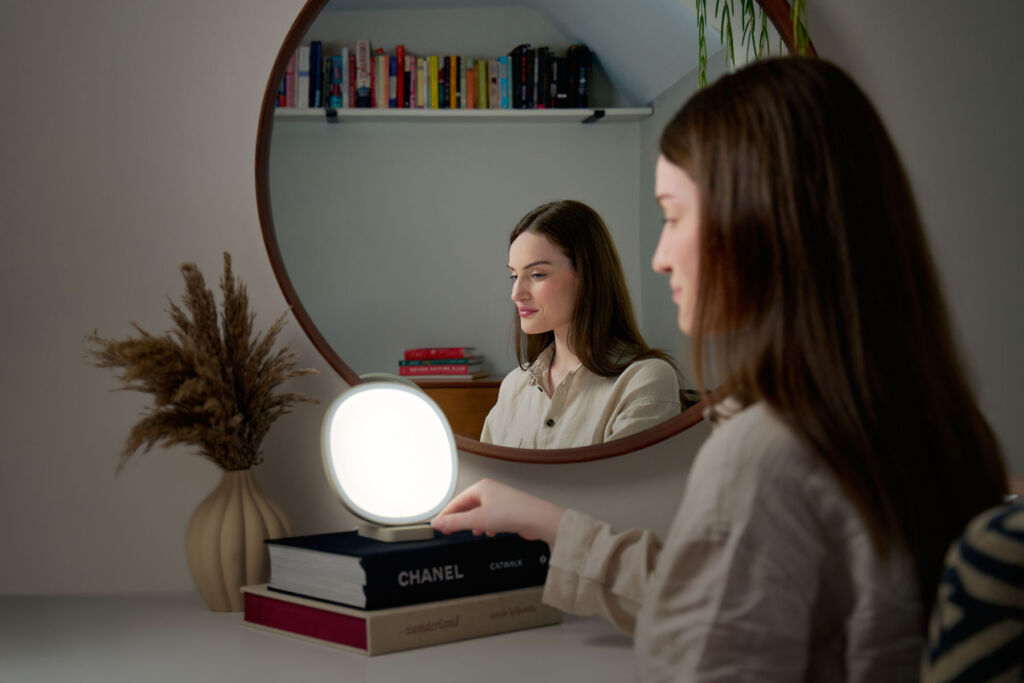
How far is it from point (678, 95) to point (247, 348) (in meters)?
0.76

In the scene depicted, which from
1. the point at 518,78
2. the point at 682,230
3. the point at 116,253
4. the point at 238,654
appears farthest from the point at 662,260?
the point at 116,253

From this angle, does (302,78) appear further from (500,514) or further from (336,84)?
(500,514)

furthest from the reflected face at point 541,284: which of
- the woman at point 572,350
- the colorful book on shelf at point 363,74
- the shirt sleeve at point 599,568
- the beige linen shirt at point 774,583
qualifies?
the beige linen shirt at point 774,583

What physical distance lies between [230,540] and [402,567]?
0.29 meters

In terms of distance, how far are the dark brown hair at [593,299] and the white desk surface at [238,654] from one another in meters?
0.40

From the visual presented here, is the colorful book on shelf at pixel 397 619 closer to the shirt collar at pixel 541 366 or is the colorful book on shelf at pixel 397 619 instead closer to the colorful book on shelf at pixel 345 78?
the shirt collar at pixel 541 366

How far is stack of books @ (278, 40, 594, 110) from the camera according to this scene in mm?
1333

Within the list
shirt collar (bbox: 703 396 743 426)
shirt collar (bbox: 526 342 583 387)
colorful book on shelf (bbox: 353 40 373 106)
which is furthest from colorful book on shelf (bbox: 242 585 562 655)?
colorful book on shelf (bbox: 353 40 373 106)

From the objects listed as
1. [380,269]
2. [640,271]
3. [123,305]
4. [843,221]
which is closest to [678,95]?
[640,271]

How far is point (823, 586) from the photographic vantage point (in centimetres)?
71

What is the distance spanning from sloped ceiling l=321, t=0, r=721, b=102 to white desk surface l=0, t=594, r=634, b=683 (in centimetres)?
82

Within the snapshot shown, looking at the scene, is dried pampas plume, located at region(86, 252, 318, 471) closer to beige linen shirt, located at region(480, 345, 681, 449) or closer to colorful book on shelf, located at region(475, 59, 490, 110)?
beige linen shirt, located at region(480, 345, 681, 449)

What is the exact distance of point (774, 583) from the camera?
68cm

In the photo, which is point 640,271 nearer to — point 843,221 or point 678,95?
point 678,95
